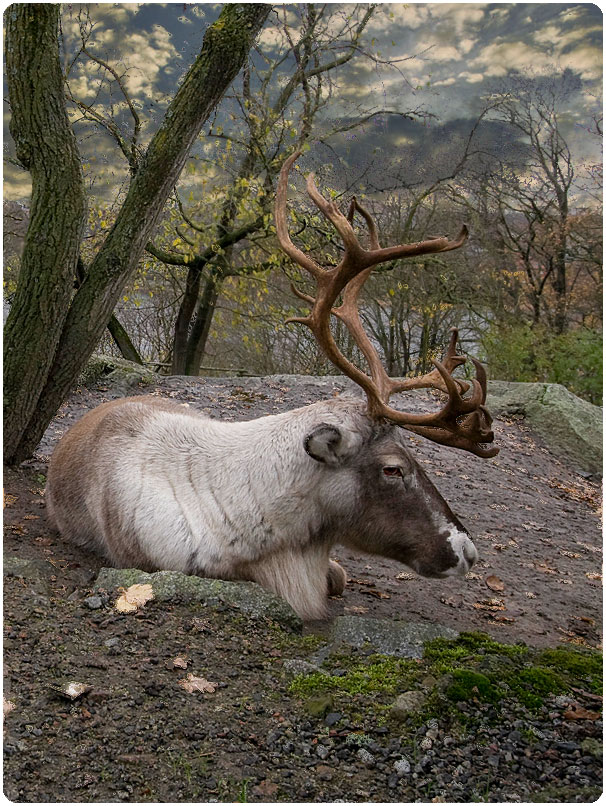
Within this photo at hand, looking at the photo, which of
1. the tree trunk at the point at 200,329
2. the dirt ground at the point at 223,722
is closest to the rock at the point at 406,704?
the dirt ground at the point at 223,722

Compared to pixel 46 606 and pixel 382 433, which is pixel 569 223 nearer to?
pixel 382 433

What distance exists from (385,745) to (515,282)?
44.3 feet

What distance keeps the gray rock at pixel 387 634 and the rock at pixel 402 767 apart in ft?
3.18

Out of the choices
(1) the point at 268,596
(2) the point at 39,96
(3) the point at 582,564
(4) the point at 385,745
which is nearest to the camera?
(4) the point at 385,745

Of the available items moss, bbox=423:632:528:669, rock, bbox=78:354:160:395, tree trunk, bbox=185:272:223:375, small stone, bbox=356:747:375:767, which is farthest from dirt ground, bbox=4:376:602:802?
tree trunk, bbox=185:272:223:375

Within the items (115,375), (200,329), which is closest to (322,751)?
(115,375)

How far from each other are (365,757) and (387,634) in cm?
119

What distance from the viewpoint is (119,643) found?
322 cm

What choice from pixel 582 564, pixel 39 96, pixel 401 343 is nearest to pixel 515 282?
pixel 401 343

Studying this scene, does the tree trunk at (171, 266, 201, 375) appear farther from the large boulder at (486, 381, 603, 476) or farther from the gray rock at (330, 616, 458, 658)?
the gray rock at (330, 616, 458, 658)

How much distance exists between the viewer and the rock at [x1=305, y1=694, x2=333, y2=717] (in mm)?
2824

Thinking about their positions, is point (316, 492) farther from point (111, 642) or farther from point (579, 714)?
point (579, 714)

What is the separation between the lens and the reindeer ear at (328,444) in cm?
397

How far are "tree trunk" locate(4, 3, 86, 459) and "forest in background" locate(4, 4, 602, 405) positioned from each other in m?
2.67
